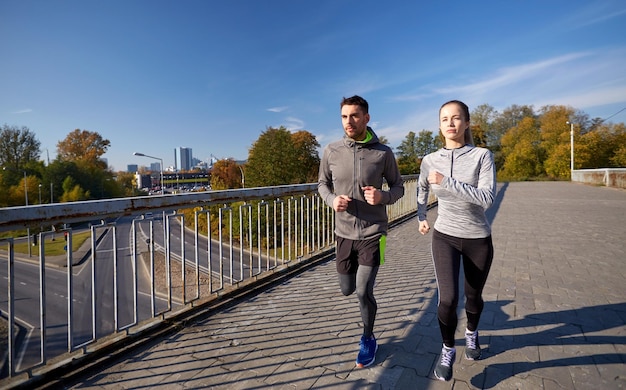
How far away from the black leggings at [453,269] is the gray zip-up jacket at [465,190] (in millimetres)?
66

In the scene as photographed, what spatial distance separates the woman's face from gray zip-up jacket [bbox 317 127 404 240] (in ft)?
1.56

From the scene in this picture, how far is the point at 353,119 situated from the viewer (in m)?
2.48

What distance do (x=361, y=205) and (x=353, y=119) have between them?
674mm

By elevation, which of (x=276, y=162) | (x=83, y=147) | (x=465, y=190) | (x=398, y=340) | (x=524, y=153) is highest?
(x=83, y=147)

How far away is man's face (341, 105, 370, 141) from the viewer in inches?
97.7

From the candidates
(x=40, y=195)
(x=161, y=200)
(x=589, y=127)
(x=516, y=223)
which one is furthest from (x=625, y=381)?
(x=40, y=195)

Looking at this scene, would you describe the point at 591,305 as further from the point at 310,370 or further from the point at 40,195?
the point at 40,195

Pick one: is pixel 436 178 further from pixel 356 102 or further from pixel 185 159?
pixel 185 159

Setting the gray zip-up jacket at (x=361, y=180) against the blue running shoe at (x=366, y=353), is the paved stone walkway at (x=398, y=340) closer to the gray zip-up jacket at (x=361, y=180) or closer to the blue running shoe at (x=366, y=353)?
the blue running shoe at (x=366, y=353)

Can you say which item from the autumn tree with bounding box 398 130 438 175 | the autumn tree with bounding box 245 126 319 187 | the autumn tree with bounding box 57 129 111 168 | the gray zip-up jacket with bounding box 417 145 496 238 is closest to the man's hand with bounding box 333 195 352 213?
the gray zip-up jacket with bounding box 417 145 496 238

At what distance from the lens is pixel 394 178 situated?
8.78ft

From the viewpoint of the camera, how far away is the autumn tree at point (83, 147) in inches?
2904

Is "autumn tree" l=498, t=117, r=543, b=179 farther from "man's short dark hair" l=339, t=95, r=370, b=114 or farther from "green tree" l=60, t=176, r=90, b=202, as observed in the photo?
"green tree" l=60, t=176, r=90, b=202

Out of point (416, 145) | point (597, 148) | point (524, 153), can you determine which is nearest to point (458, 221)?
point (597, 148)
